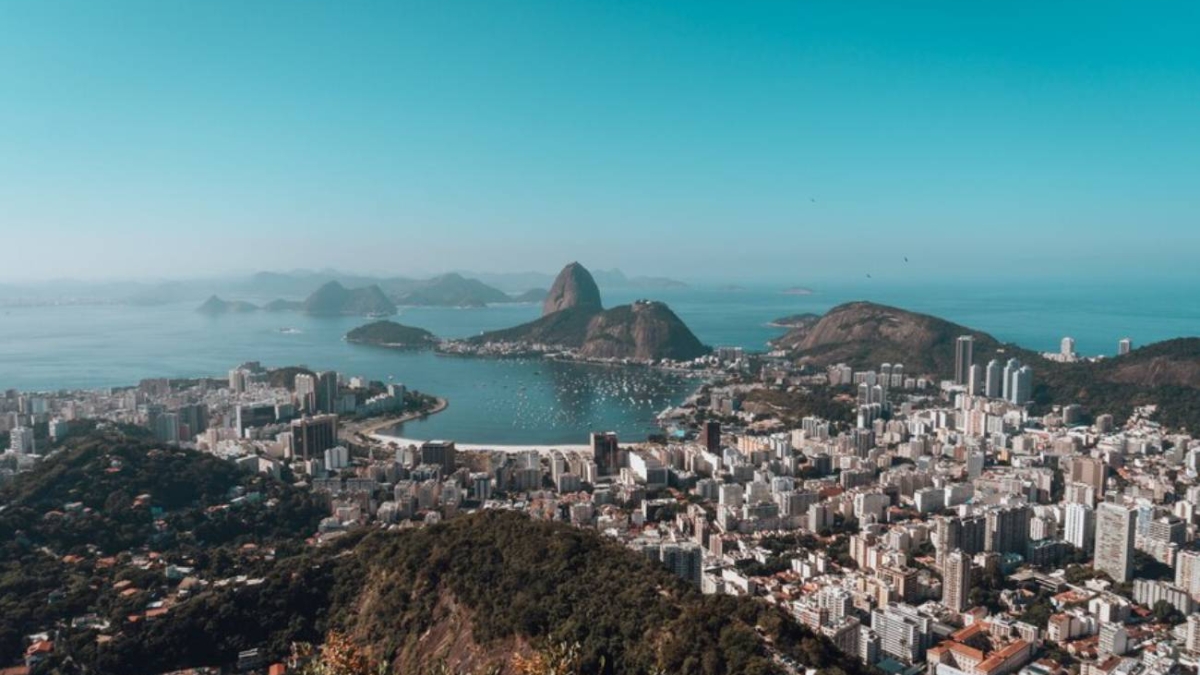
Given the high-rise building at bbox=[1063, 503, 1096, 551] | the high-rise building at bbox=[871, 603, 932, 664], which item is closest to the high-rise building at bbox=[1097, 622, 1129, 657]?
the high-rise building at bbox=[871, 603, 932, 664]

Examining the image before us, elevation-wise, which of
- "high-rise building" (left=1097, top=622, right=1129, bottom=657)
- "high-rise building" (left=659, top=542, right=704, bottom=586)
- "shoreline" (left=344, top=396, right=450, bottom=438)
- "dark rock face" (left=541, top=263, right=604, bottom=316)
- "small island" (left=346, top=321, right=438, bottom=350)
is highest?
"dark rock face" (left=541, top=263, right=604, bottom=316)

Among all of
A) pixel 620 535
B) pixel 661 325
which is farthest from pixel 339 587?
pixel 661 325

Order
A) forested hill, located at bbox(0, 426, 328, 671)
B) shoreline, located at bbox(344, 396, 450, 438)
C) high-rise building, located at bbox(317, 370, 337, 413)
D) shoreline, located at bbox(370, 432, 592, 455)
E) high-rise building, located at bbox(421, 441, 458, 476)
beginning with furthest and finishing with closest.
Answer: high-rise building, located at bbox(317, 370, 337, 413), shoreline, located at bbox(344, 396, 450, 438), shoreline, located at bbox(370, 432, 592, 455), high-rise building, located at bbox(421, 441, 458, 476), forested hill, located at bbox(0, 426, 328, 671)

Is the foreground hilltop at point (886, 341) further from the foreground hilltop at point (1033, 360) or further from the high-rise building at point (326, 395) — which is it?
the high-rise building at point (326, 395)

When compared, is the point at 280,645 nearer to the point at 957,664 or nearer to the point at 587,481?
the point at 957,664

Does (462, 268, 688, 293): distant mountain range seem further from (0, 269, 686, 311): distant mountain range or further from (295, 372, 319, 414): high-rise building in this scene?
(295, 372, 319, 414): high-rise building

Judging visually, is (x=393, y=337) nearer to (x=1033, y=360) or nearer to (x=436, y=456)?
(x=436, y=456)

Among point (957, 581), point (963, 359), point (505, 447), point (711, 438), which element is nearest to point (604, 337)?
point (963, 359)

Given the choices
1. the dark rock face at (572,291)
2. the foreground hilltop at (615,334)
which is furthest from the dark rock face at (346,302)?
the foreground hilltop at (615,334)
